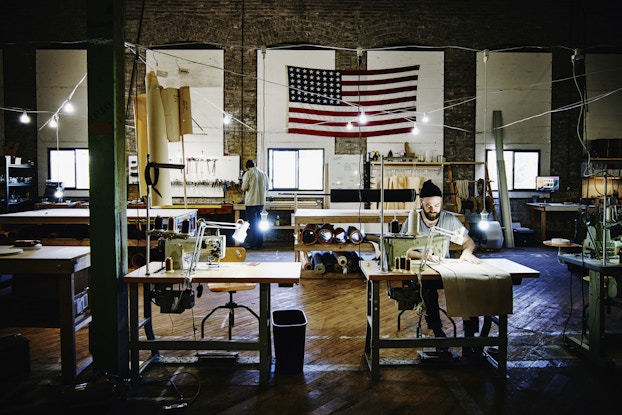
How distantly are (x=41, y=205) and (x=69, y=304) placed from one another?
7.64 m

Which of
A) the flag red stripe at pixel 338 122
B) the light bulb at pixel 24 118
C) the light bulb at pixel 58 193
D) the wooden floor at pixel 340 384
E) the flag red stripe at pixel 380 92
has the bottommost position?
the wooden floor at pixel 340 384

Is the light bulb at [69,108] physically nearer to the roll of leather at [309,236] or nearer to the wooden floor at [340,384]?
the roll of leather at [309,236]

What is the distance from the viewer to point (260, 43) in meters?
10.8

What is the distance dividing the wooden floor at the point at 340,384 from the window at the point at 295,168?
A: 6.38 m

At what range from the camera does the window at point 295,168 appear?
429 inches

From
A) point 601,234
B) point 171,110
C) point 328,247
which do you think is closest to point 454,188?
point 328,247

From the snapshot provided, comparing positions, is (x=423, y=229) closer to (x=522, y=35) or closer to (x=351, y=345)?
(x=351, y=345)

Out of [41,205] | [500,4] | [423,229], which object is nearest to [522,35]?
[500,4]

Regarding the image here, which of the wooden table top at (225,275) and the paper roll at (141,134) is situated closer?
the wooden table top at (225,275)

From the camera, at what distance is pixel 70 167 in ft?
35.9

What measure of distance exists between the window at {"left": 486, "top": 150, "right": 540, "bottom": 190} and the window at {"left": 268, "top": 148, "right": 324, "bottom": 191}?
4.19 m

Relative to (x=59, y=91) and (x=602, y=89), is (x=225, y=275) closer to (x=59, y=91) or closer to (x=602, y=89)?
(x=59, y=91)

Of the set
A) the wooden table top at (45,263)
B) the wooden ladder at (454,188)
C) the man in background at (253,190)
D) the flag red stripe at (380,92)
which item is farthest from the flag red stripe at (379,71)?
the wooden table top at (45,263)

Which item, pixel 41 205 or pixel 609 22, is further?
pixel 609 22
